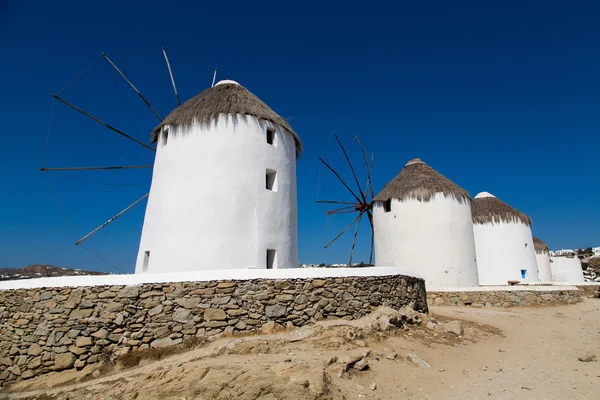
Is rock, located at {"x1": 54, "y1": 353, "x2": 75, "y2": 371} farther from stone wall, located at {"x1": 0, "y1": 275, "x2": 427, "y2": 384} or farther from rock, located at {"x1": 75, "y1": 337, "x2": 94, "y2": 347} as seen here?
rock, located at {"x1": 75, "y1": 337, "x2": 94, "y2": 347}

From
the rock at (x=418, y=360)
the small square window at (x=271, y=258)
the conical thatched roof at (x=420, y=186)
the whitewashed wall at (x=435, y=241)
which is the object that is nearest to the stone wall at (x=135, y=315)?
the rock at (x=418, y=360)

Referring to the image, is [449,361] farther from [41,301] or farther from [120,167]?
[120,167]

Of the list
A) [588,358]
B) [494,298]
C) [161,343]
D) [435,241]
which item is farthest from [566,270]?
[161,343]

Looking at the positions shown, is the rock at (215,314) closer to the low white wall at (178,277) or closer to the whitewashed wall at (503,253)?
the low white wall at (178,277)

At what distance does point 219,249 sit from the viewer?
10.2 metres

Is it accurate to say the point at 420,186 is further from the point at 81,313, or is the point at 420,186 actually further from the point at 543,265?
the point at 543,265

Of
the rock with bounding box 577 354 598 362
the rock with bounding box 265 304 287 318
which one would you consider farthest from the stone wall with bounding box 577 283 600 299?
the rock with bounding box 265 304 287 318

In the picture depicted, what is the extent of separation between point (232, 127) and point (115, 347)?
21.9 ft

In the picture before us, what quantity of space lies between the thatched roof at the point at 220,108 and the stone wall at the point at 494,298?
901 centimetres

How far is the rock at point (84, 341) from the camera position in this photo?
24.0ft

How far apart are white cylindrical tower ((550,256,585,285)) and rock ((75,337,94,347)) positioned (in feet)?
117

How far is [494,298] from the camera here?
50.8ft

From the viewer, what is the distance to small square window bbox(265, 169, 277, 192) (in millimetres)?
11688

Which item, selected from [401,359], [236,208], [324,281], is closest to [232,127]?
[236,208]
